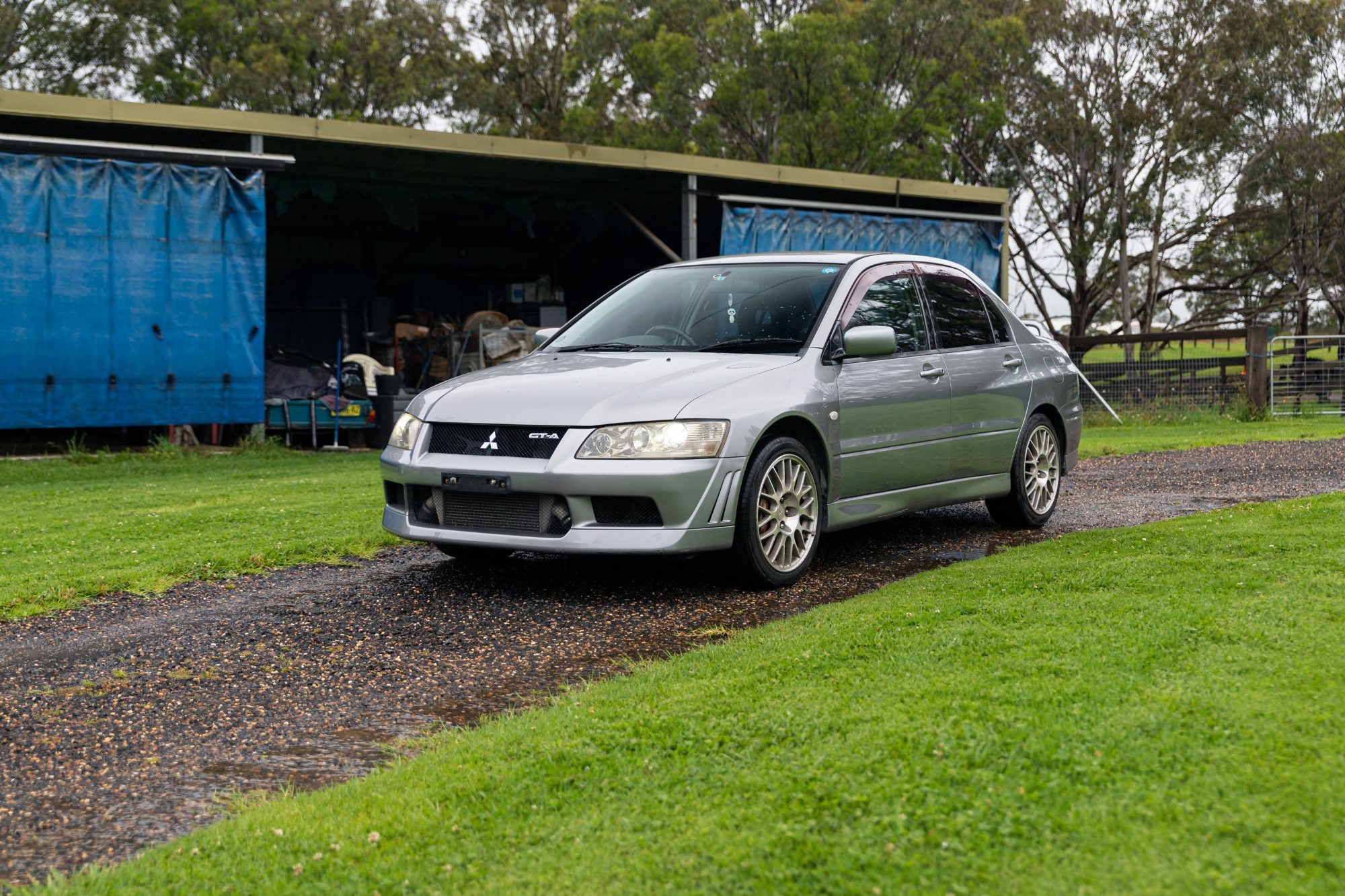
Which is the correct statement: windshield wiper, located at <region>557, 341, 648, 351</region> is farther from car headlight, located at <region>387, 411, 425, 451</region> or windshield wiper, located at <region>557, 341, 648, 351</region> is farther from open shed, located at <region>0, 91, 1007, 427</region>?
open shed, located at <region>0, 91, 1007, 427</region>

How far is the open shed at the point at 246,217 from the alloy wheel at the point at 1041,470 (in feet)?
31.1

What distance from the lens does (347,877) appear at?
285 cm

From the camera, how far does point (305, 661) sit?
5.03 meters

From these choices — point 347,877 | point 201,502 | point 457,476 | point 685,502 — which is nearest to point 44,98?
point 201,502

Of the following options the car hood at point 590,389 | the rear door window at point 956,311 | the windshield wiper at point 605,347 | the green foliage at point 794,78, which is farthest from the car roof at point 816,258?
the green foliage at point 794,78

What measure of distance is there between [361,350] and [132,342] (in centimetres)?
987

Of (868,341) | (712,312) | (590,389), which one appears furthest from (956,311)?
(590,389)

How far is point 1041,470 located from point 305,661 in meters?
4.96

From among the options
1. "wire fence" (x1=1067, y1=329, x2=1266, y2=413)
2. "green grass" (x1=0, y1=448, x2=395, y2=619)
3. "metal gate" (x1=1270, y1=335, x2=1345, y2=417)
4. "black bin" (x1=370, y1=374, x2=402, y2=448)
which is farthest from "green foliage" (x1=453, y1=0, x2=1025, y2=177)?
"green grass" (x1=0, y1=448, x2=395, y2=619)

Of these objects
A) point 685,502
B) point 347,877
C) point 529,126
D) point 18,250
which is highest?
point 529,126

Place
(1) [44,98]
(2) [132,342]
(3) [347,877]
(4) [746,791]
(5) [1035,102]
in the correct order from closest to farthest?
(3) [347,877] → (4) [746,791] → (1) [44,98] → (2) [132,342] → (5) [1035,102]

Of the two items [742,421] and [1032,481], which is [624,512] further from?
[1032,481]

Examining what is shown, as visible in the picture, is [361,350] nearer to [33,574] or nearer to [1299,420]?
[1299,420]

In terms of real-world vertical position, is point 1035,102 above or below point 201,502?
above
